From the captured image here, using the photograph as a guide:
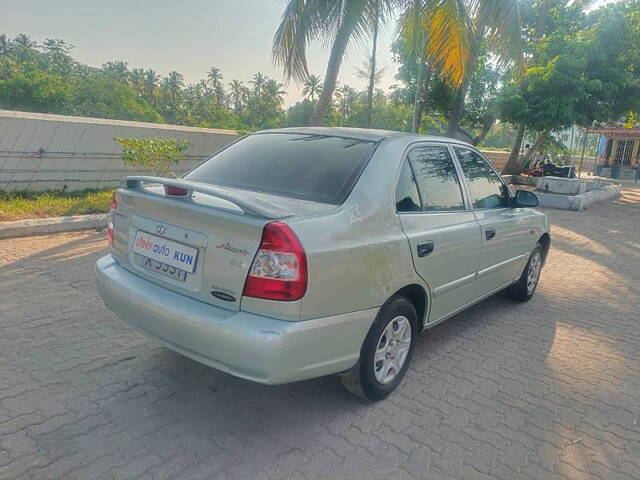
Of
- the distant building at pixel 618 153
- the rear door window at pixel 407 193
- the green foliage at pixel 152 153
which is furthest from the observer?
the distant building at pixel 618 153

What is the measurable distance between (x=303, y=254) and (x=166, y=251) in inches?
32.9

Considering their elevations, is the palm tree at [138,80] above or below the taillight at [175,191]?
above

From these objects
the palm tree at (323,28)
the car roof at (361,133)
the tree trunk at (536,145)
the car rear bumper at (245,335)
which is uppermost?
the palm tree at (323,28)

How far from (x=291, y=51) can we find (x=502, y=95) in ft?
31.1

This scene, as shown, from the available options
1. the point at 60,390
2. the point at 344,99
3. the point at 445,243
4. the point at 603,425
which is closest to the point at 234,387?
the point at 60,390

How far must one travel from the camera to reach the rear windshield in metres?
2.63

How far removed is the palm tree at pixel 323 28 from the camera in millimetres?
9297

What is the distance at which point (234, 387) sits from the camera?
2.84 meters

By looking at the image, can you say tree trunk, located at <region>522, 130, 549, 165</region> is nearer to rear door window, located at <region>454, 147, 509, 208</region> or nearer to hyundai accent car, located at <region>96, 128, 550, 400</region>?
rear door window, located at <region>454, 147, 509, 208</region>

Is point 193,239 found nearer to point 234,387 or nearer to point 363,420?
point 234,387

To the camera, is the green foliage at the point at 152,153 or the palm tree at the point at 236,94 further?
the palm tree at the point at 236,94

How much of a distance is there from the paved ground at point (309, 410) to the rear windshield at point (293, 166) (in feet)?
4.17

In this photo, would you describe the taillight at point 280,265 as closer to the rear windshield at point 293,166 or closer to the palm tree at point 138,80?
the rear windshield at point 293,166

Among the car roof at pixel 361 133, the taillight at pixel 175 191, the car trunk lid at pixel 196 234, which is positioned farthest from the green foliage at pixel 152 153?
the taillight at pixel 175 191
